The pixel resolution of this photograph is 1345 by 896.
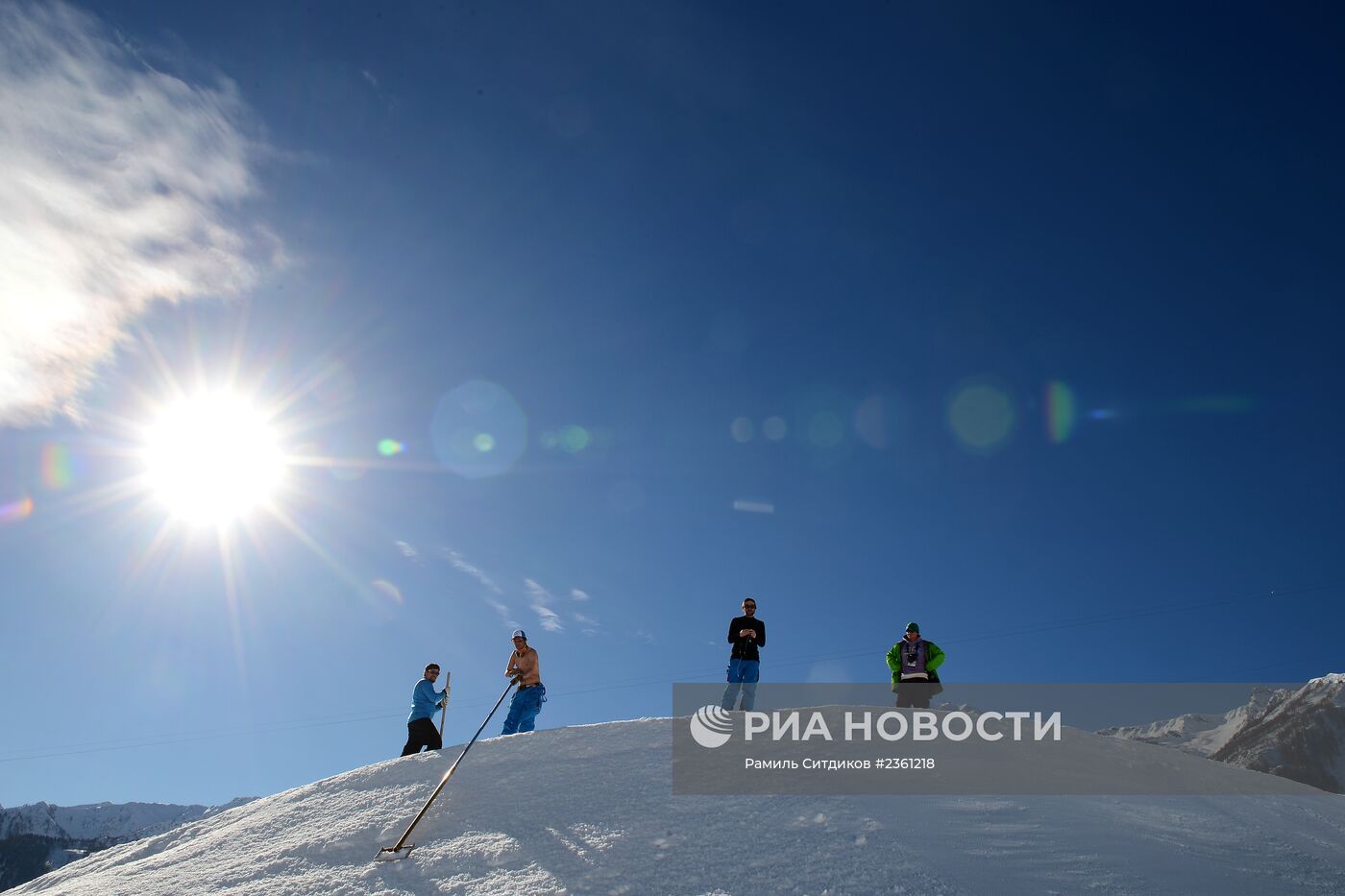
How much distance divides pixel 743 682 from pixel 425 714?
5077 millimetres

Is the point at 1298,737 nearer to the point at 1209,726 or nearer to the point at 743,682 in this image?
the point at 1209,726

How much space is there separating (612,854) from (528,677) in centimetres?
628

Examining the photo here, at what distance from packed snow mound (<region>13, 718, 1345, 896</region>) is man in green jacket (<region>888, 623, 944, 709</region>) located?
4491 millimetres

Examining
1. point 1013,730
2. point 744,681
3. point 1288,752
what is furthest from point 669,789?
point 1288,752

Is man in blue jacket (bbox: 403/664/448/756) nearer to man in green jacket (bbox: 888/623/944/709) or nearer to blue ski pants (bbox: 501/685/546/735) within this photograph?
blue ski pants (bbox: 501/685/546/735)

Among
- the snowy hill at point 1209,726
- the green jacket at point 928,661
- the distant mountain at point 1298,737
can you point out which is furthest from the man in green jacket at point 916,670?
the snowy hill at point 1209,726

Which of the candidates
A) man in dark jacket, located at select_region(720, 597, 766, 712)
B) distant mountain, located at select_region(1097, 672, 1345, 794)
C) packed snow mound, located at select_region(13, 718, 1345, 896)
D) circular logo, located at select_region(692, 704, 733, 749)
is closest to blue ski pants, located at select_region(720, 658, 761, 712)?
man in dark jacket, located at select_region(720, 597, 766, 712)

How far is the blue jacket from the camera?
11.7m

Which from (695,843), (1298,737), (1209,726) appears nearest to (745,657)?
(695,843)

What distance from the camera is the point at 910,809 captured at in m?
6.89

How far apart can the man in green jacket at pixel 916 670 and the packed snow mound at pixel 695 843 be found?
4.49 m

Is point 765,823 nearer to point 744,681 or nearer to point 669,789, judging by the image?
point 669,789

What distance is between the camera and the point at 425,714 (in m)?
11.7

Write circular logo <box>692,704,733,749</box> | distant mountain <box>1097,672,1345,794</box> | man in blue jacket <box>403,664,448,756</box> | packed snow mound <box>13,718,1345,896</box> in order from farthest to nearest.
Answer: distant mountain <box>1097,672,1345,794</box>, man in blue jacket <box>403,664,448,756</box>, circular logo <box>692,704,733,749</box>, packed snow mound <box>13,718,1345,896</box>
